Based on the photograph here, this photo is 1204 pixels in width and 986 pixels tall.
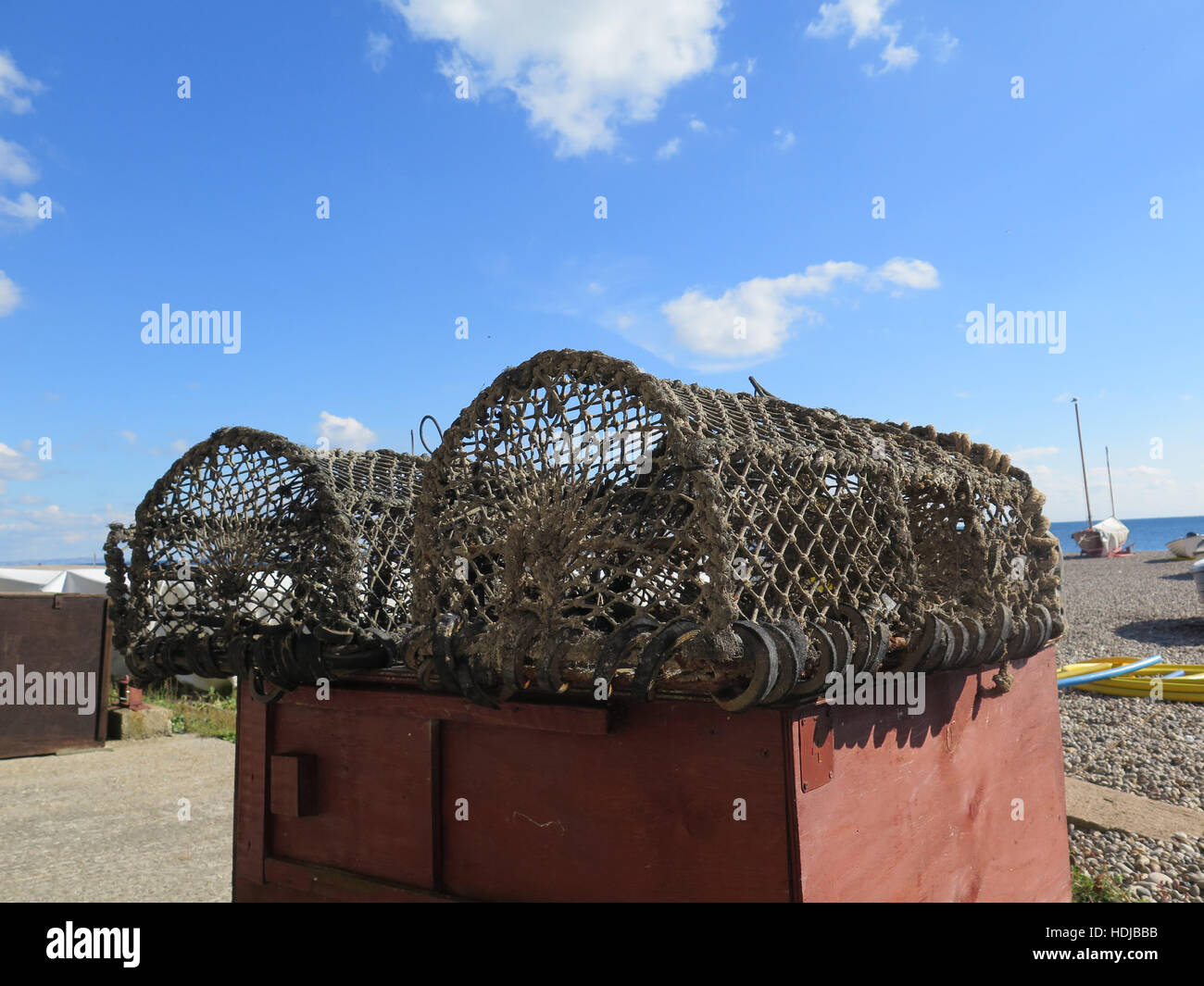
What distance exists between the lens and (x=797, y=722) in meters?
2.65

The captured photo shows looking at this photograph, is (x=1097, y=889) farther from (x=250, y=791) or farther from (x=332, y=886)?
(x=250, y=791)

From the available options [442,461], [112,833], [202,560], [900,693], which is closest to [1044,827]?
[900,693]

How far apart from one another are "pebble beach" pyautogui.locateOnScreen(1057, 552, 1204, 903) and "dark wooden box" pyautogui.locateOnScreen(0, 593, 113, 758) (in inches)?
412

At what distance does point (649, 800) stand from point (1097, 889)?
4003 mm

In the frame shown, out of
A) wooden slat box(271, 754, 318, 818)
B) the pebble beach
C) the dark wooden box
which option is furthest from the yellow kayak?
the dark wooden box

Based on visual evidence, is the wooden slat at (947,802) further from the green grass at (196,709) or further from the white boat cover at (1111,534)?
the white boat cover at (1111,534)

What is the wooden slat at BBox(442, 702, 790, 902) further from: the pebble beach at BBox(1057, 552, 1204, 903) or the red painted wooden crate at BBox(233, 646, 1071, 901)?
the pebble beach at BBox(1057, 552, 1204, 903)

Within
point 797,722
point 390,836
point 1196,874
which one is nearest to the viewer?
point 797,722

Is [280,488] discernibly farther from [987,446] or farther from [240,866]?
[987,446]

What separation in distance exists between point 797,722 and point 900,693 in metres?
0.74

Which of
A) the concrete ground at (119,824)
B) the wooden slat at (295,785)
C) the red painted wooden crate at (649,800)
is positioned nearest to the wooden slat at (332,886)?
the red painted wooden crate at (649,800)

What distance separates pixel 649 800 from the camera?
9.57 feet

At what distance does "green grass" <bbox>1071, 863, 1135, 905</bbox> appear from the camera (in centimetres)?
512

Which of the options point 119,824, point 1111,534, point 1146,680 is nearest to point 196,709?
point 119,824
